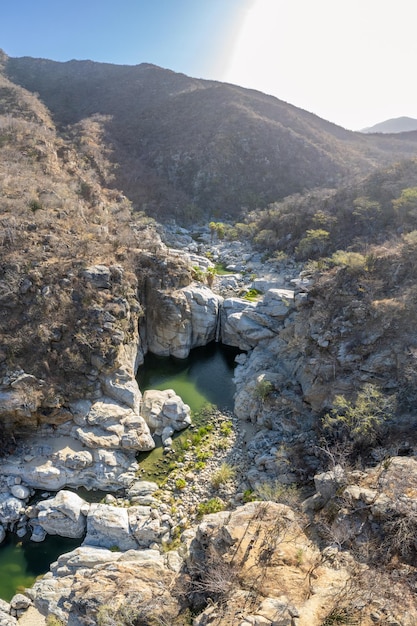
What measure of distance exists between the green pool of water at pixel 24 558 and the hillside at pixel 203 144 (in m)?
36.3

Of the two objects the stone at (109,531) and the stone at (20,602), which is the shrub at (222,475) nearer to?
the stone at (109,531)

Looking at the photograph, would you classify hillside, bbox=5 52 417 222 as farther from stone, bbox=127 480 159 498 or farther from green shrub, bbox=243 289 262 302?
stone, bbox=127 480 159 498

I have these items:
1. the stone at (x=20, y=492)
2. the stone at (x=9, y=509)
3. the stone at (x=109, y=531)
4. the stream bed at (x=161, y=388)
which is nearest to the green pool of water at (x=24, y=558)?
the stream bed at (x=161, y=388)

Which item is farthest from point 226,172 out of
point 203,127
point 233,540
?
point 233,540

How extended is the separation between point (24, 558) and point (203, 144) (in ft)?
181

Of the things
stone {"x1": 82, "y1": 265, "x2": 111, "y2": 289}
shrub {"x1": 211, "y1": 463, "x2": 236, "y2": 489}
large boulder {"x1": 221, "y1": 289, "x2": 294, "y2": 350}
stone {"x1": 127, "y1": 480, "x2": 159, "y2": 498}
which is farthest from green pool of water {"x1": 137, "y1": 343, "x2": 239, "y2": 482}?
stone {"x1": 82, "y1": 265, "x2": 111, "y2": 289}

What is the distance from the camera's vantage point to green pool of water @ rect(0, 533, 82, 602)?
449 inches

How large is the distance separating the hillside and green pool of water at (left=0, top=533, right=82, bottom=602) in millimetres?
36319

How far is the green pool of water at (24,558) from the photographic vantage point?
11.4 metres

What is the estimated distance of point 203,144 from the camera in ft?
178

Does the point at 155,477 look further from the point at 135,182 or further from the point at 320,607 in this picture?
the point at 135,182

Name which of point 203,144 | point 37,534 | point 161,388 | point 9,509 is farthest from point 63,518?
point 203,144

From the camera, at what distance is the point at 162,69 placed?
7481cm

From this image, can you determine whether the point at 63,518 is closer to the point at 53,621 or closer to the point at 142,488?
the point at 142,488
